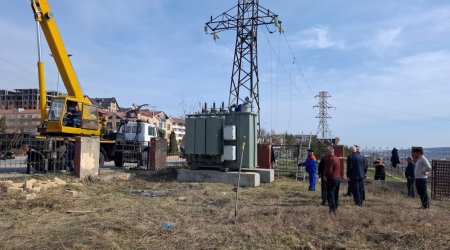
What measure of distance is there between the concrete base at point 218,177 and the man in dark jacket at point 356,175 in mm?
3997

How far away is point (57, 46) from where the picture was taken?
Result: 56.7 ft

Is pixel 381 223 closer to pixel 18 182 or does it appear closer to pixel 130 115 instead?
pixel 18 182

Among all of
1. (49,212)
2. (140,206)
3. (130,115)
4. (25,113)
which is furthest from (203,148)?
(25,113)

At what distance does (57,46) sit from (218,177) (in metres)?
8.73

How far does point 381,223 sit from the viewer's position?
8.13 m

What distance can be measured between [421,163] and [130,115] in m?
19.1

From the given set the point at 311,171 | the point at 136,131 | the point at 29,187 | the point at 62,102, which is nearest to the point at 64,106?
the point at 62,102

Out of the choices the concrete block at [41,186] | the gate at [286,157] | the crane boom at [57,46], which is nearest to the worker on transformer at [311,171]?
the gate at [286,157]

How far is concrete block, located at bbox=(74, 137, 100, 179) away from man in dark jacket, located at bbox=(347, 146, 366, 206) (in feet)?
28.7

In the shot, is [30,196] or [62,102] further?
[62,102]

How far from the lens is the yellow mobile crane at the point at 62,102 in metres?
16.3

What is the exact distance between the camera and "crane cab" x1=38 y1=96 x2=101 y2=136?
1622 cm

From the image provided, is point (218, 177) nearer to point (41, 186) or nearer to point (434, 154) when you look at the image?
point (41, 186)

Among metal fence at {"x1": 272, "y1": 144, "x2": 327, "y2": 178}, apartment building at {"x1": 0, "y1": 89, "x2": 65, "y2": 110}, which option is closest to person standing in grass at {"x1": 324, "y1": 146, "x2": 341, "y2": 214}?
metal fence at {"x1": 272, "y1": 144, "x2": 327, "y2": 178}
